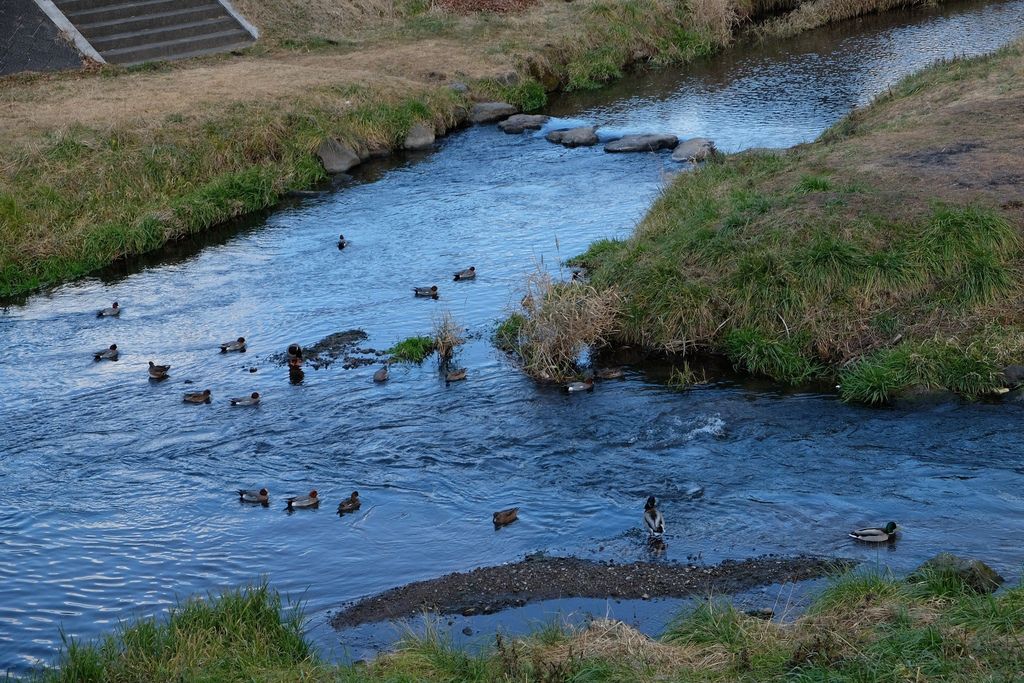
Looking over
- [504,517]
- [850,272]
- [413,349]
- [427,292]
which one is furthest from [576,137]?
[504,517]

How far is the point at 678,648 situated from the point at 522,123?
23.0 meters

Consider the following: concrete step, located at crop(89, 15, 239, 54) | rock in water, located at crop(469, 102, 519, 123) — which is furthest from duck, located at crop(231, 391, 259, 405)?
concrete step, located at crop(89, 15, 239, 54)

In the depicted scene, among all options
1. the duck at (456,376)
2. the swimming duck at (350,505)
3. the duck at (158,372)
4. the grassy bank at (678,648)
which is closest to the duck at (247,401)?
the duck at (158,372)

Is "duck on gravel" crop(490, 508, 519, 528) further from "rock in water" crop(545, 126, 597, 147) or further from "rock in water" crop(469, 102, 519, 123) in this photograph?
"rock in water" crop(469, 102, 519, 123)

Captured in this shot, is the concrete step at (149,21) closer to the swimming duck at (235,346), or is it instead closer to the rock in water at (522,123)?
the rock in water at (522,123)

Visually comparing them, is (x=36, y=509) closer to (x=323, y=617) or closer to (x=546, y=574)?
(x=323, y=617)

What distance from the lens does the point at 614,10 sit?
3803cm

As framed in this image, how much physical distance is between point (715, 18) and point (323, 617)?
1252 inches

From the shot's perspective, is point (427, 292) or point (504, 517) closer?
point (504, 517)

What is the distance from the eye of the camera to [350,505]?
44.0 ft

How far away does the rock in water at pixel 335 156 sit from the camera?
91.4 ft

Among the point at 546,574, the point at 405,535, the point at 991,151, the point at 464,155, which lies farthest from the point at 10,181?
the point at 991,151

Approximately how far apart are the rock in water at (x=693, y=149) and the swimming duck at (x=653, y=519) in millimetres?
14356

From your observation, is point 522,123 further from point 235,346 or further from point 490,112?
point 235,346
